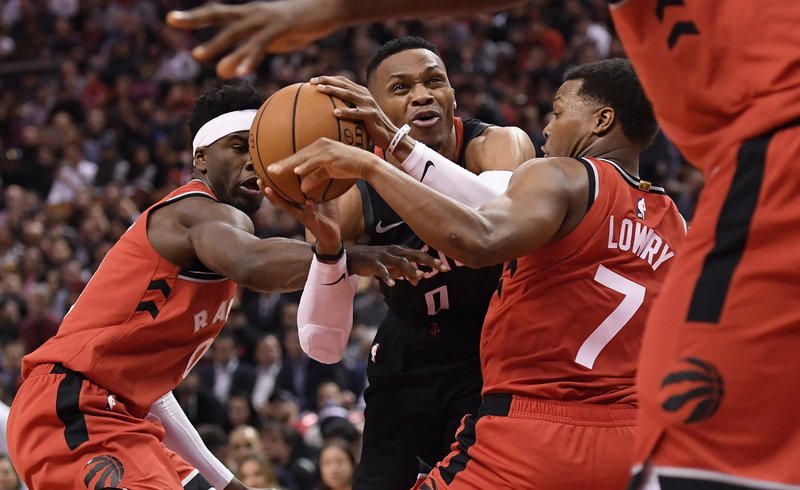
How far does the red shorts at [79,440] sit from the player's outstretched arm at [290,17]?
2145 millimetres

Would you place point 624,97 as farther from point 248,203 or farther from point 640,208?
point 248,203

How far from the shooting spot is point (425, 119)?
4.84 m

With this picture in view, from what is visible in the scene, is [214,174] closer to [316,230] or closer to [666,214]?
[316,230]

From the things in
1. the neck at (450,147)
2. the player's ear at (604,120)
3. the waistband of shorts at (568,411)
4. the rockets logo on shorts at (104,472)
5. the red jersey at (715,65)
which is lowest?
the rockets logo on shorts at (104,472)

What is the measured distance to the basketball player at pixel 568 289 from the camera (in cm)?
335

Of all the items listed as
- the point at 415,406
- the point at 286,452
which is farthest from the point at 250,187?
the point at 286,452

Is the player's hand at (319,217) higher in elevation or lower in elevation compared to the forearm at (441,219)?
lower

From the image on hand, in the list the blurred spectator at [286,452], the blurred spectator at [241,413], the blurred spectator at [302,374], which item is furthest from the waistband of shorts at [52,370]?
the blurred spectator at [302,374]

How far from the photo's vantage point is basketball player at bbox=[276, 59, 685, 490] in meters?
3.35

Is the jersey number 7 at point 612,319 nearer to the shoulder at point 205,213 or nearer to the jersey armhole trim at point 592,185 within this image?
the jersey armhole trim at point 592,185

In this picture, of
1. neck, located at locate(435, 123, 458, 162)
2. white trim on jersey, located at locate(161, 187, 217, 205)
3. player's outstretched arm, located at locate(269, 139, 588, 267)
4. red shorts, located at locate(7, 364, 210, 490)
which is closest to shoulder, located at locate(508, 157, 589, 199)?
player's outstretched arm, located at locate(269, 139, 588, 267)

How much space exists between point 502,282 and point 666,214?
58cm

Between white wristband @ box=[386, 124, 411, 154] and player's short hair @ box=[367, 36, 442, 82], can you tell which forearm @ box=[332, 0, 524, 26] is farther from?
player's short hair @ box=[367, 36, 442, 82]

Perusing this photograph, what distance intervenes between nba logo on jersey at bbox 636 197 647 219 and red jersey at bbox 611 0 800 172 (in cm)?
89
